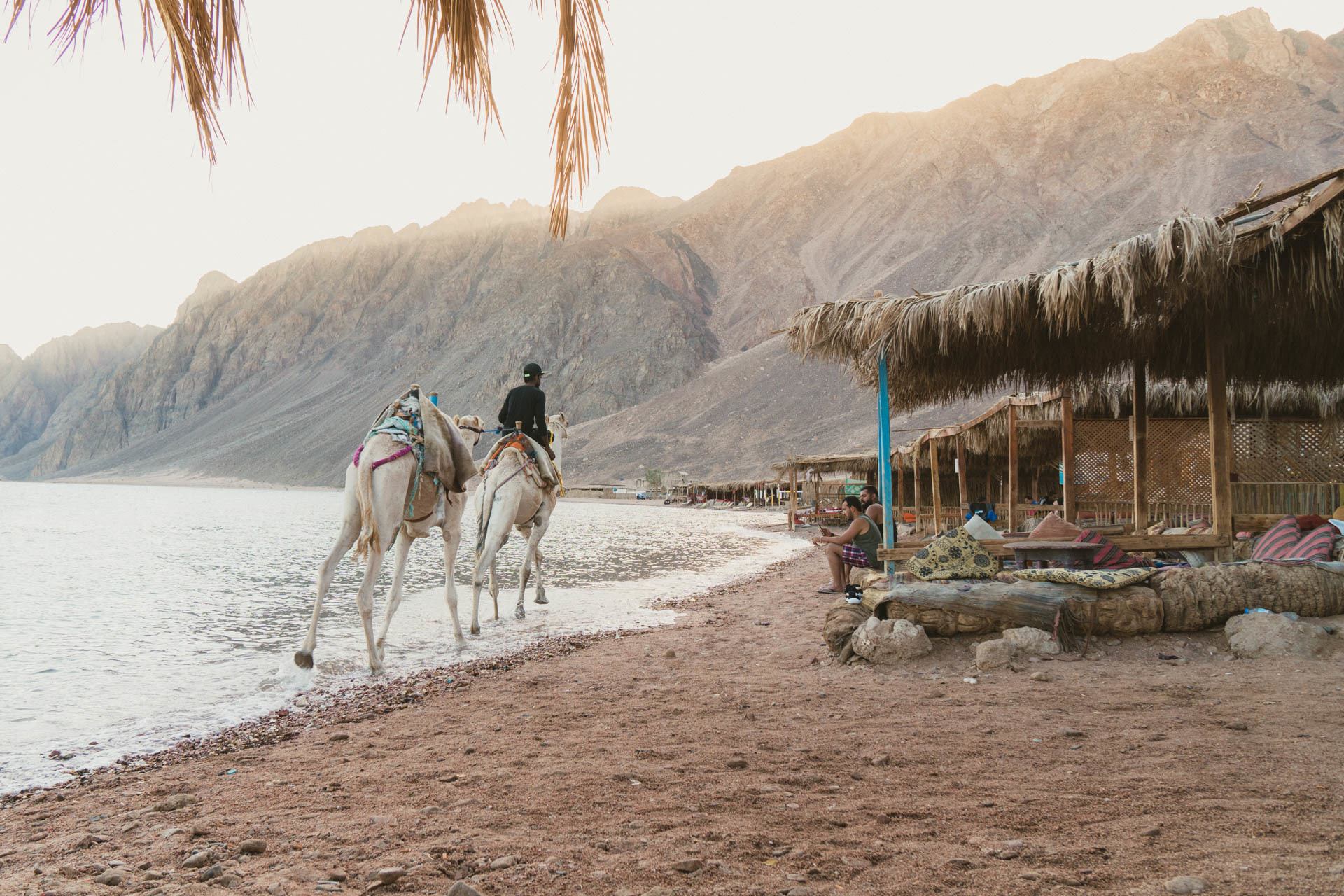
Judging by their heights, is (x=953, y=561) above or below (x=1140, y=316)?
below

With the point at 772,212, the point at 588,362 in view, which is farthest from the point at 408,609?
the point at 772,212

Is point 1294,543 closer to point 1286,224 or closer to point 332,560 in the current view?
point 1286,224

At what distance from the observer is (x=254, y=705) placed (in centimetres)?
546

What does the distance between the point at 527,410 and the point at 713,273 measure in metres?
110

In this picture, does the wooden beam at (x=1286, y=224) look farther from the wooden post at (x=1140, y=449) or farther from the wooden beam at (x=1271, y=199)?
the wooden post at (x=1140, y=449)

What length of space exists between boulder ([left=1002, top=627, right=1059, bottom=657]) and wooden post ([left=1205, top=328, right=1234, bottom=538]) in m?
3.04

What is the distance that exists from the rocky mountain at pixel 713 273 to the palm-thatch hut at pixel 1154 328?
47.6 metres

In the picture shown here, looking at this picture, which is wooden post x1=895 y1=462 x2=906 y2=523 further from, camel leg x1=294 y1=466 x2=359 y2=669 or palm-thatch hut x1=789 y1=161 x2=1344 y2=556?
camel leg x1=294 y1=466 x2=359 y2=669

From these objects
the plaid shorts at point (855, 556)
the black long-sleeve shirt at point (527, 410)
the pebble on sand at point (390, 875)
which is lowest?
the pebble on sand at point (390, 875)

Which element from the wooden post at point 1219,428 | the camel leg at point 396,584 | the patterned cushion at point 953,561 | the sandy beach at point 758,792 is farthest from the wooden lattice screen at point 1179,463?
the camel leg at point 396,584

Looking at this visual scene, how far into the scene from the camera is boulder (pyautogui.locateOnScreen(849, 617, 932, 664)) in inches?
217

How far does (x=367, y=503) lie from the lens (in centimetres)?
605

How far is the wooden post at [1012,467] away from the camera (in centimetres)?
1245

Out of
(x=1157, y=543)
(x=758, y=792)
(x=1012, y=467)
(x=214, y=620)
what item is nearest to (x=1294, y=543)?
(x=1157, y=543)
